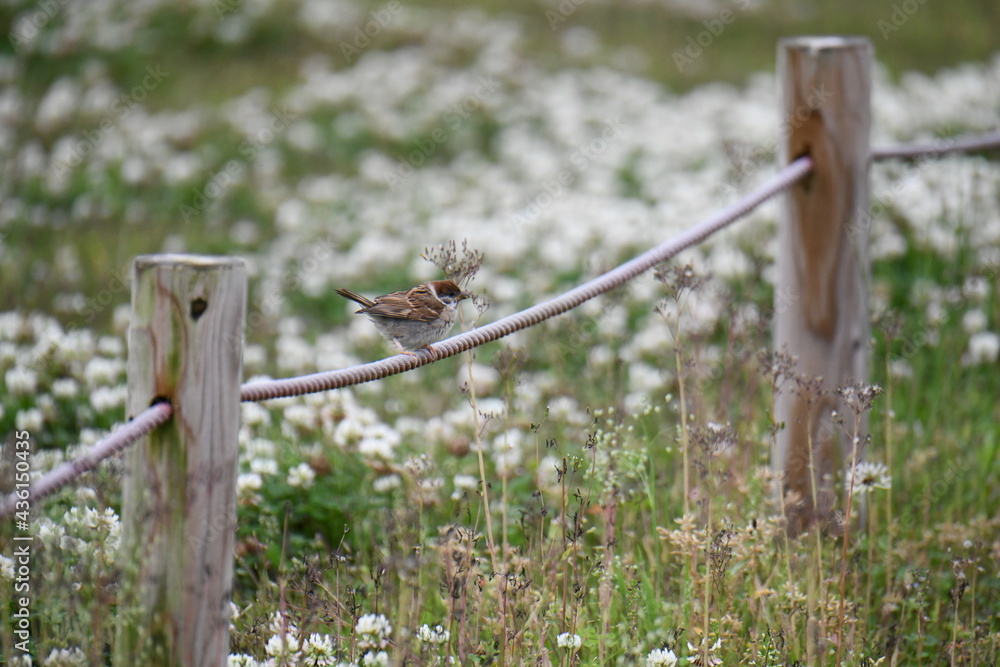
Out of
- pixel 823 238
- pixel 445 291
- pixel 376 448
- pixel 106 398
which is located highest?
pixel 823 238

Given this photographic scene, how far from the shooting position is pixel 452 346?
240 centimetres

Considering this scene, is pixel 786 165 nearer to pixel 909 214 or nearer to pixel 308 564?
pixel 308 564

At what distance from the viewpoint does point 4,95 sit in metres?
9.29

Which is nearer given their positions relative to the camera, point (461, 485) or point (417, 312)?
point (417, 312)

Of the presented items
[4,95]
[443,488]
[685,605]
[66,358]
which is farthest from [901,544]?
[4,95]

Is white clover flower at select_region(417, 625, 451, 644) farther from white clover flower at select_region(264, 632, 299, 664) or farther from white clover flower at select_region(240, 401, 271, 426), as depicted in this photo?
white clover flower at select_region(240, 401, 271, 426)

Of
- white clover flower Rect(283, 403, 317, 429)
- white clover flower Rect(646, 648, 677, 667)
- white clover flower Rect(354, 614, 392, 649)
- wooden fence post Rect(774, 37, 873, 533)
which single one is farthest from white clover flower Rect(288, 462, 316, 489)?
wooden fence post Rect(774, 37, 873, 533)

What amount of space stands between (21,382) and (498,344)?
2517 millimetres

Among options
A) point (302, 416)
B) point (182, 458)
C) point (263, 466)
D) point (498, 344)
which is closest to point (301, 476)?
point (263, 466)

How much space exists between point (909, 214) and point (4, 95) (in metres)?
8.02

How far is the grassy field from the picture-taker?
2588 millimetres

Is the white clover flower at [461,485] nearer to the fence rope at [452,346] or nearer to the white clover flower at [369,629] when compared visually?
the white clover flower at [369,629]

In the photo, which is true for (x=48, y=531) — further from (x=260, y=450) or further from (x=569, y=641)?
(x=569, y=641)

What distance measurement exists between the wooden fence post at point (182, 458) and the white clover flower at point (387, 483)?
5.46ft
